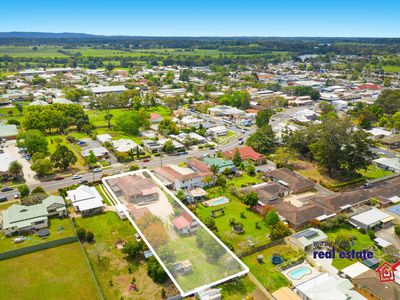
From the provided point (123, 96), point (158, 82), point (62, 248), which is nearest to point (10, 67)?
point (158, 82)

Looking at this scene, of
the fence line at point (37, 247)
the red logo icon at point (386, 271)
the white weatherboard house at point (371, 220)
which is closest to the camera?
the red logo icon at point (386, 271)

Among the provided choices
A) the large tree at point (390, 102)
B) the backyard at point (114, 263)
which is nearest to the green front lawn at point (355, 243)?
the backyard at point (114, 263)

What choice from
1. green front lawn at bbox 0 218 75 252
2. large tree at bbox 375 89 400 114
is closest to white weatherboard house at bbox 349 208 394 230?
green front lawn at bbox 0 218 75 252

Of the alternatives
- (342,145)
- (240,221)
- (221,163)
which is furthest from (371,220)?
(221,163)

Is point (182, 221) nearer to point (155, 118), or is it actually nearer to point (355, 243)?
point (355, 243)

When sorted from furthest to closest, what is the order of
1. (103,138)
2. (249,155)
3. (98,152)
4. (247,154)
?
(103,138), (98,152), (247,154), (249,155)

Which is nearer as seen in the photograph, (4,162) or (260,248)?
(260,248)

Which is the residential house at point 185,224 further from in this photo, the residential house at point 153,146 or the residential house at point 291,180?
the residential house at point 153,146
